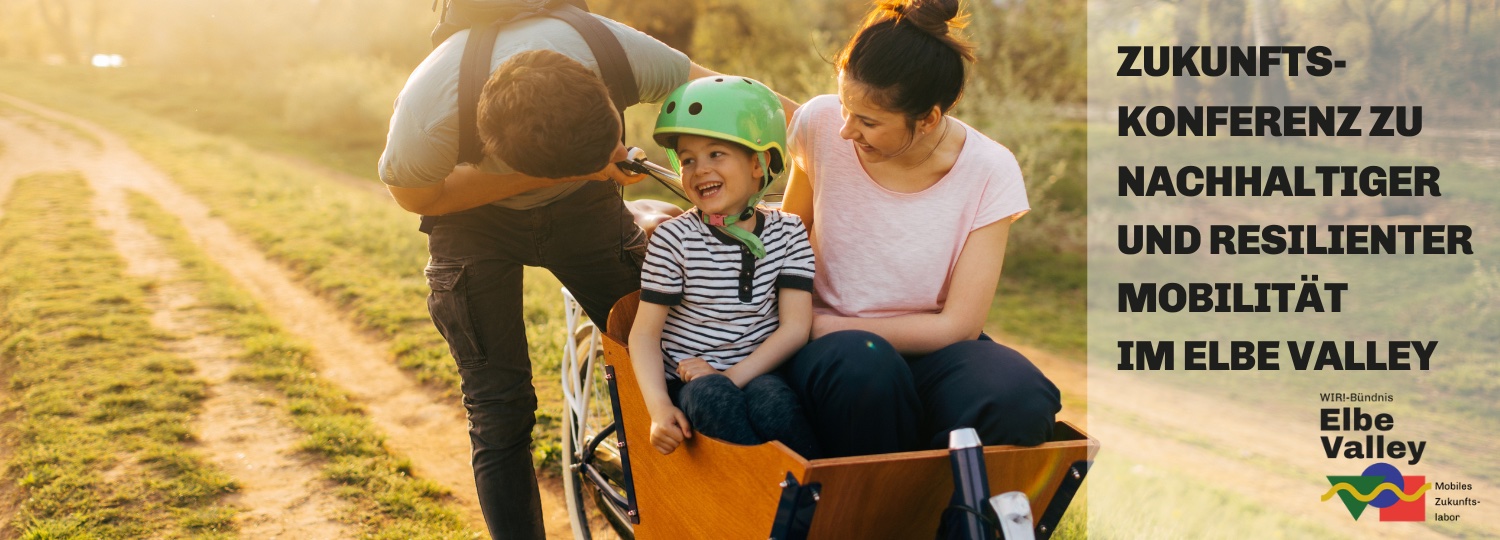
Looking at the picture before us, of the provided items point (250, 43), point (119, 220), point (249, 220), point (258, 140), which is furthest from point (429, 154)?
point (250, 43)

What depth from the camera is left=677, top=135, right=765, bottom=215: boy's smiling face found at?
2.28 m

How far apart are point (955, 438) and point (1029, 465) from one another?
0.68 ft

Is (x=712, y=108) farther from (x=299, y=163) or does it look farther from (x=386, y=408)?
(x=299, y=163)

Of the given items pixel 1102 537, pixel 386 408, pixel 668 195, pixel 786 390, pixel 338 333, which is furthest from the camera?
pixel 668 195

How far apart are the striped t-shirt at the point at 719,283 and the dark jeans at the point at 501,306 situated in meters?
0.71

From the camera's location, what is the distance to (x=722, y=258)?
2303 mm

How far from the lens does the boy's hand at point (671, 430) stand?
6.82ft

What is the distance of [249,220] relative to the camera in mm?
11336

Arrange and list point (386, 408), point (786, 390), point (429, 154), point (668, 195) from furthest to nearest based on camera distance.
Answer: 1. point (668, 195)
2. point (386, 408)
3. point (429, 154)
4. point (786, 390)

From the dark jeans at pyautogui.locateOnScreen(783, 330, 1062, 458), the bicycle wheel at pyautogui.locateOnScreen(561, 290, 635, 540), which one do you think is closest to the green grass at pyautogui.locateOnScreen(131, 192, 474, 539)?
the bicycle wheel at pyautogui.locateOnScreen(561, 290, 635, 540)

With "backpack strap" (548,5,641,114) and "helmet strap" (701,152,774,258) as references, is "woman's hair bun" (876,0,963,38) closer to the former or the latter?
"helmet strap" (701,152,774,258)

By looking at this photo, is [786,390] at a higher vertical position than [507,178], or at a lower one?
lower

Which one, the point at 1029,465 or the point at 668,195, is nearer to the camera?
the point at 1029,465

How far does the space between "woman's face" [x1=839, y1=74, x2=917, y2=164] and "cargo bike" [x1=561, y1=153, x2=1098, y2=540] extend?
1.77ft
